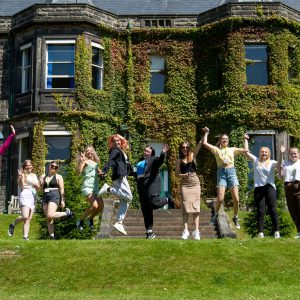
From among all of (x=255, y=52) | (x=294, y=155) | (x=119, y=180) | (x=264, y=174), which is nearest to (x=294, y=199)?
(x=264, y=174)

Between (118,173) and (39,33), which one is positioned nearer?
(118,173)

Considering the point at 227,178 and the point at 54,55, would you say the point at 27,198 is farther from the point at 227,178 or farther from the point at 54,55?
the point at 54,55

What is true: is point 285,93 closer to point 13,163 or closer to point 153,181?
point 13,163

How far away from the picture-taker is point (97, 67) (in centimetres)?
2511

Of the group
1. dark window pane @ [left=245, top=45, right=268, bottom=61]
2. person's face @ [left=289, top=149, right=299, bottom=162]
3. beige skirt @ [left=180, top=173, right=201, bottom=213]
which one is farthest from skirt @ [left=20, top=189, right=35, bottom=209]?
dark window pane @ [left=245, top=45, right=268, bottom=61]

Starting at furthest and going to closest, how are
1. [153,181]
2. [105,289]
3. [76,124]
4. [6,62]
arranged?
[6,62] < [76,124] < [153,181] < [105,289]

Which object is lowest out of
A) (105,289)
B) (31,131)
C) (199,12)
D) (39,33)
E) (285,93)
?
(105,289)

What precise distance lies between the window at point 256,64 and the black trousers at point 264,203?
12893mm

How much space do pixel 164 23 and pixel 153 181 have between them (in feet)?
49.6

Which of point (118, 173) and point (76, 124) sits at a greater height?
point (76, 124)

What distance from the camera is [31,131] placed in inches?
937

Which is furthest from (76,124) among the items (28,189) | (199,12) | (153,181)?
(153,181)

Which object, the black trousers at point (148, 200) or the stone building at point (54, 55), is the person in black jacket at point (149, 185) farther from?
the stone building at point (54, 55)

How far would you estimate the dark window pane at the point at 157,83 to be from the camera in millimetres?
25984
